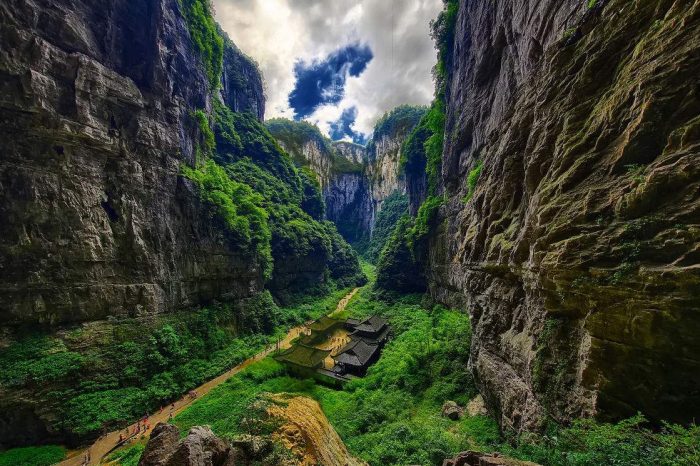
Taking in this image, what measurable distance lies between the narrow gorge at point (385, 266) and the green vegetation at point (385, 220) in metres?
40.9

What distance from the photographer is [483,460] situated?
19.4ft

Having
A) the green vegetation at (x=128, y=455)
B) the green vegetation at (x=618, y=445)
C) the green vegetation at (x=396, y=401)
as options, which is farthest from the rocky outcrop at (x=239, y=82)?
the green vegetation at (x=618, y=445)

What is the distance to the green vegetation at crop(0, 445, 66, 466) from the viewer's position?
14086mm

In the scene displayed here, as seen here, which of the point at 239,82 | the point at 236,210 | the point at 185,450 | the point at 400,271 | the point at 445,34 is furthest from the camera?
the point at 239,82

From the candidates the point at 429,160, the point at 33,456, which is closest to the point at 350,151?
the point at 429,160

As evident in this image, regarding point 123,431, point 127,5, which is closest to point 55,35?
point 127,5

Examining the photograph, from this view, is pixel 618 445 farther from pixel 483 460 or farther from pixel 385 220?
pixel 385 220

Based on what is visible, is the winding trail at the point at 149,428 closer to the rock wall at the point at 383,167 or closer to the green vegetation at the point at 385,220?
the green vegetation at the point at 385,220

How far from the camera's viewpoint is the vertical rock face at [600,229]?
4973 mm

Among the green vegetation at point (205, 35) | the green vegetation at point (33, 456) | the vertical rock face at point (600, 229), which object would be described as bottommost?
the green vegetation at point (33, 456)

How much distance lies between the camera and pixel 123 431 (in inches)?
664

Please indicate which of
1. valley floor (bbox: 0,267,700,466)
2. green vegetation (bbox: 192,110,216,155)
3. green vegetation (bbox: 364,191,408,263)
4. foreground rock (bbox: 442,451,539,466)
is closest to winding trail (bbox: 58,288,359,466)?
valley floor (bbox: 0,267,700,466)

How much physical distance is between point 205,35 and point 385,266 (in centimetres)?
3832

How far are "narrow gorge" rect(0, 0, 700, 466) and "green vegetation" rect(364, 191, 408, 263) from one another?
134 ft
